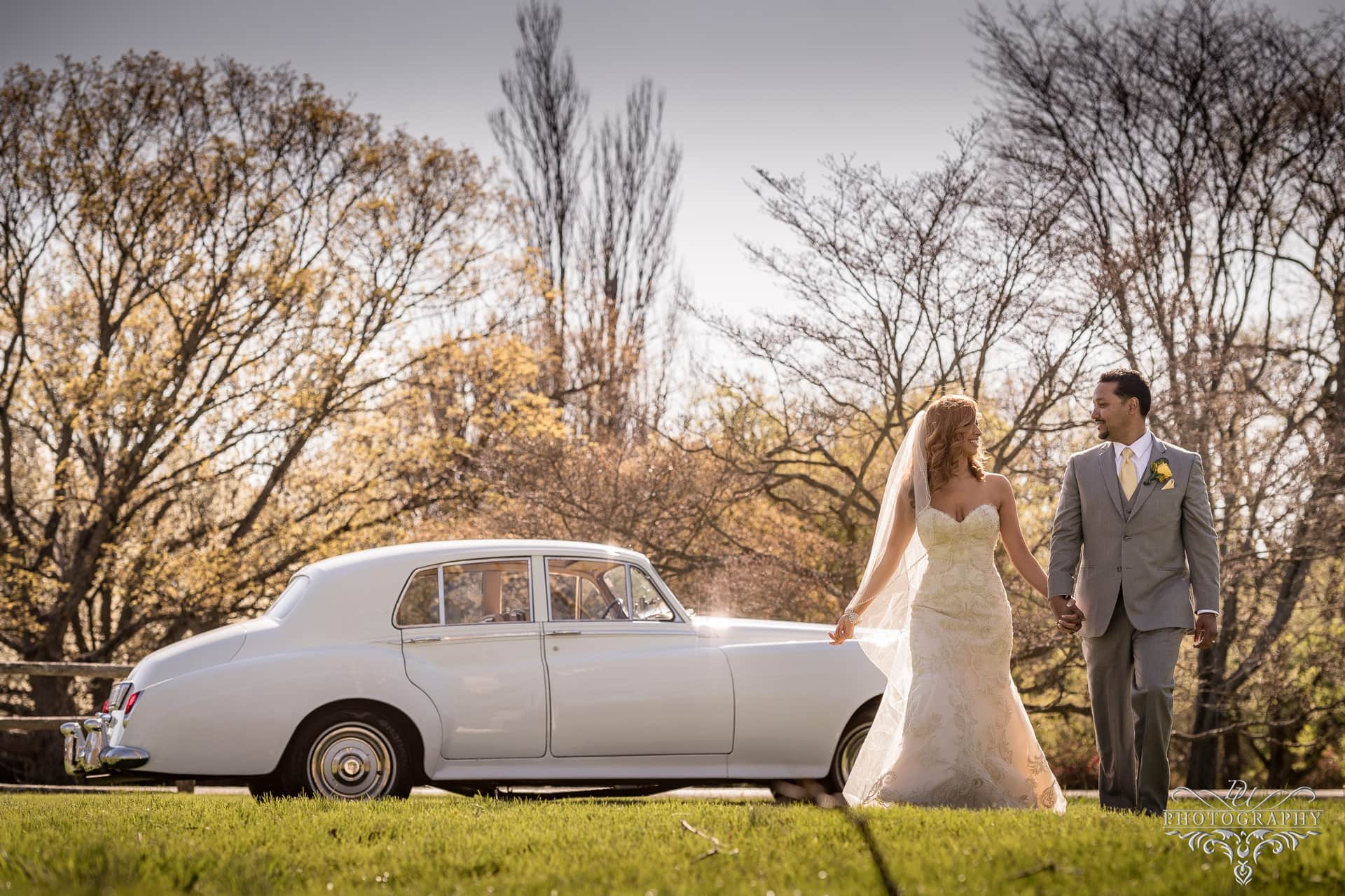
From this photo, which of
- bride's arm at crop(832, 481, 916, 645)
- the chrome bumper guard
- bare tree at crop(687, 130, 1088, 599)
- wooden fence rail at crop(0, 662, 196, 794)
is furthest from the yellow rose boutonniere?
wooden fence rail at crop(0, 662, 196, 794)

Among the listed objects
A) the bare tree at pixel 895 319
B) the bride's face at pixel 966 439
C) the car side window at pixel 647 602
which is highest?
the bare tree at pixel 895 319

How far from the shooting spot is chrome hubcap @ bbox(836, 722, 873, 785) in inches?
316

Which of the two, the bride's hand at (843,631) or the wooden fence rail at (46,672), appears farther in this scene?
the wooden fence rail at (46,672)

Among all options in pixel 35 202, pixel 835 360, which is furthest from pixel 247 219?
pixel 835 360

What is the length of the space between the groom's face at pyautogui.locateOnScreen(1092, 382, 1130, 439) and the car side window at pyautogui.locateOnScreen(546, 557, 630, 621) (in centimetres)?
320

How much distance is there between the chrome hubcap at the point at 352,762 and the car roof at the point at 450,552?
1.06m

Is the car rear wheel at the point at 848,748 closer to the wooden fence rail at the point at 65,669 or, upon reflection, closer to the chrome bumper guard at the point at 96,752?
the chrome bumper guard at the point at 96,752

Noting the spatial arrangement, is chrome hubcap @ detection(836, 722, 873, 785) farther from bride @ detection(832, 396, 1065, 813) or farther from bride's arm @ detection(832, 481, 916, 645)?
bride's arm @ detection(832, 481, 916, 645)

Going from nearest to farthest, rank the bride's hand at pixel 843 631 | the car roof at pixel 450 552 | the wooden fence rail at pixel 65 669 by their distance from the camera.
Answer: the bride's hand at pixel 843 631
the car roof at pixel 450 552
the wooden fence rail at pixel 65 669

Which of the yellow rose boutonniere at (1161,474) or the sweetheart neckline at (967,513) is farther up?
the yellow rose boutonniere at (1161,474)

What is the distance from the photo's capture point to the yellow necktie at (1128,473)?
6.14 m

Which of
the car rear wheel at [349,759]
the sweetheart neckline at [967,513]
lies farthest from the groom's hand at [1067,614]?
the car rear wheel at [349,759]

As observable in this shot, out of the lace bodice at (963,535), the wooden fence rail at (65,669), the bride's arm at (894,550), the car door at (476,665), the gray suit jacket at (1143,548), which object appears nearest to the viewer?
the gray suit jacket at (1143,548)

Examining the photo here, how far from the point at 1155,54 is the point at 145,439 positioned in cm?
1559
